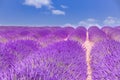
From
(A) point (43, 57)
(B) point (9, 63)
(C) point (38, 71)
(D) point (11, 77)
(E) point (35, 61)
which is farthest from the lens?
(B) point (9, 63)

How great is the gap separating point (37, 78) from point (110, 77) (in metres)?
1.12

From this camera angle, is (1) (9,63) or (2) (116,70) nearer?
(2) (116,70)

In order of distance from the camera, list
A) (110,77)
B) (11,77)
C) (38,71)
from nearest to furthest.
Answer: (11,77)
(38,71)
(110,77)

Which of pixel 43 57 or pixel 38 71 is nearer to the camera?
pixel 38 71

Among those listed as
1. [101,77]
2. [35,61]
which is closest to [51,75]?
[35,61]

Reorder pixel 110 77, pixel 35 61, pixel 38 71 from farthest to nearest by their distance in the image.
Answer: pixel 35 61
pixel 110 77
pixel 38 71

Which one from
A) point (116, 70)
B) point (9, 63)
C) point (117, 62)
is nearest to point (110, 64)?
point (117, 62)

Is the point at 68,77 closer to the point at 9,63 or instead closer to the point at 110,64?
the point at 110,64

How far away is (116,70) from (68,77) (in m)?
0.60

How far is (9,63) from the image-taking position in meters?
5.16

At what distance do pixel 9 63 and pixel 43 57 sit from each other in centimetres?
85

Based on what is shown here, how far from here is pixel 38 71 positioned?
10.7 feet

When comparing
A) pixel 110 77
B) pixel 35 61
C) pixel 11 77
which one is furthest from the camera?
pixel 35 61

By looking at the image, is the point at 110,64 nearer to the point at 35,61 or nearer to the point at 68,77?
the point at 68,77
